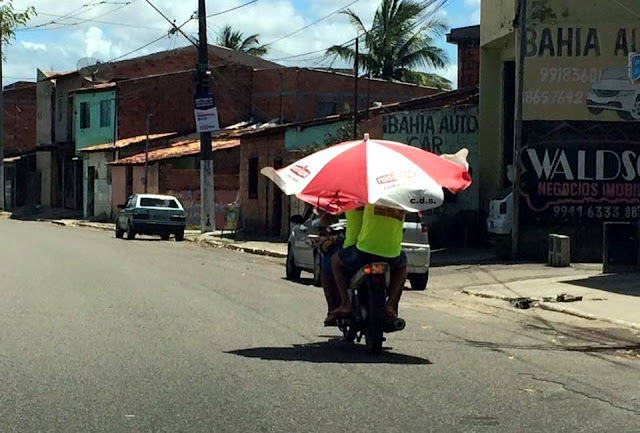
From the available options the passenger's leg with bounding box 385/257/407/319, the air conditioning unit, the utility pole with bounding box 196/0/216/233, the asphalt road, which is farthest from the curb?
the utility pole with bounding box 196/0/216/233

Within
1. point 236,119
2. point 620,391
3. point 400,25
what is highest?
point 400,25

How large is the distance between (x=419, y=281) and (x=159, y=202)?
59.5 ft

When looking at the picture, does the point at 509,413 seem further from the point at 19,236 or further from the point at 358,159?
the point at 19,236

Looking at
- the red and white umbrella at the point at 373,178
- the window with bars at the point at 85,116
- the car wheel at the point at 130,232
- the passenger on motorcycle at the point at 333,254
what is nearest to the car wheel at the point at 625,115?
the red and white umbrella at the point at 373,178

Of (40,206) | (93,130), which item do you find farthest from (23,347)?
(40,206)

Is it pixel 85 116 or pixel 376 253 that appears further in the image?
pixel 85 116

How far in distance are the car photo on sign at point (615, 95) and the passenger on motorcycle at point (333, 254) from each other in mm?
13750

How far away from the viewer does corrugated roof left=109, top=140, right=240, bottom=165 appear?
45938 mm

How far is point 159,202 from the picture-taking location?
116ft

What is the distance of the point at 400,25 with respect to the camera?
53.7 m

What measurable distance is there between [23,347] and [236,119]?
146 feet

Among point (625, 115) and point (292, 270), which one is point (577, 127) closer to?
point (625, 115)

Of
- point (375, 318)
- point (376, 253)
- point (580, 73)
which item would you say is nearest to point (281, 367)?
point (375, 318)

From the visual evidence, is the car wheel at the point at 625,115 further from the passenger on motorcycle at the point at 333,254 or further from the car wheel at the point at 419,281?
the passenger on motorcycle at the point at 333,254
